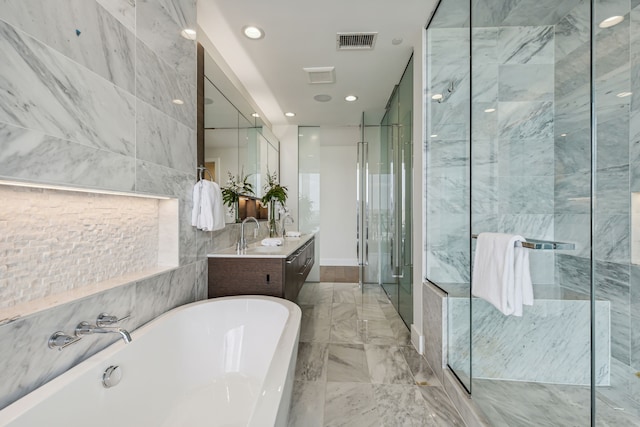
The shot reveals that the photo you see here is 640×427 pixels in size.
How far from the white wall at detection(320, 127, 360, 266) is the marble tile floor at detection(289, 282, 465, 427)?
282 centimetres

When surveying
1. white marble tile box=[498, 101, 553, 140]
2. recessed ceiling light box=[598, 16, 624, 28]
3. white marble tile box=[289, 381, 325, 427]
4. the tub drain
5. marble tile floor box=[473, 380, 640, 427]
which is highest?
recessed ceiling light box=[598, 16, 624, 28]

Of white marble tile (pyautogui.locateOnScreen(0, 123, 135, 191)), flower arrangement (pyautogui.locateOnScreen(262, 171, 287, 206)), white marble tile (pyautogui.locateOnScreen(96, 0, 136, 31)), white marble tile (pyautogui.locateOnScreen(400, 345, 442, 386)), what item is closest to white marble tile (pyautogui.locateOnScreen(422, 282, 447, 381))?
white marble tile (pyautogui.locateOnScreen(400, 345, 442, 386))

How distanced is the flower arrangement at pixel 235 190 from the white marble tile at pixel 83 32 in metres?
1.29

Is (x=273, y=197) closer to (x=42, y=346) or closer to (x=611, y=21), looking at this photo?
(x=42, y=346)

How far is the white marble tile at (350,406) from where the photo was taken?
158 cm

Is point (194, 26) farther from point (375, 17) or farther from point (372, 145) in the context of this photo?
point (372, 145)

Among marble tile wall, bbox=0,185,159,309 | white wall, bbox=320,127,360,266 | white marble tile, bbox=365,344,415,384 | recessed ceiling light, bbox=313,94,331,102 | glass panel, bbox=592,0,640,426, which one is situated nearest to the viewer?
marble tile wall, bbox=0,185,159,309

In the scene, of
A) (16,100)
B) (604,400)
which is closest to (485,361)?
(604,400)

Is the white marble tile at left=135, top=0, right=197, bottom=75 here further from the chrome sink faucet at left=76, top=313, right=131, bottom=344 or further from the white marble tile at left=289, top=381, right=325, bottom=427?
the white marble tile at left=289, top=381, right=325, bottom=427

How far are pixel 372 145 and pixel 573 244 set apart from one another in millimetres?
3068

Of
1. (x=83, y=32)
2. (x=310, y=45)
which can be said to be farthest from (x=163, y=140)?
(x=310, y=45)

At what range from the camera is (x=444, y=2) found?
199cm

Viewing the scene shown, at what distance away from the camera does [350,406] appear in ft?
5.61

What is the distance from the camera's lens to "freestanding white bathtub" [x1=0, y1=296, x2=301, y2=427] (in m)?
0.93
